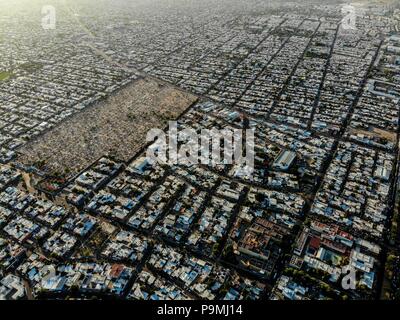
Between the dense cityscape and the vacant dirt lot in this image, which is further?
the vacant dirt lot

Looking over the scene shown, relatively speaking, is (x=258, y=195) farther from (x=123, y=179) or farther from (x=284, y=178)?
(x=123, y=179)

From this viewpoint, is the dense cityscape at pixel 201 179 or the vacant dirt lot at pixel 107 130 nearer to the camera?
the dense cityscape at pixel 201 179

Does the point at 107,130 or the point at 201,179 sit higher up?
the point at 107,130

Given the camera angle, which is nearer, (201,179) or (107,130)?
(201,179)
